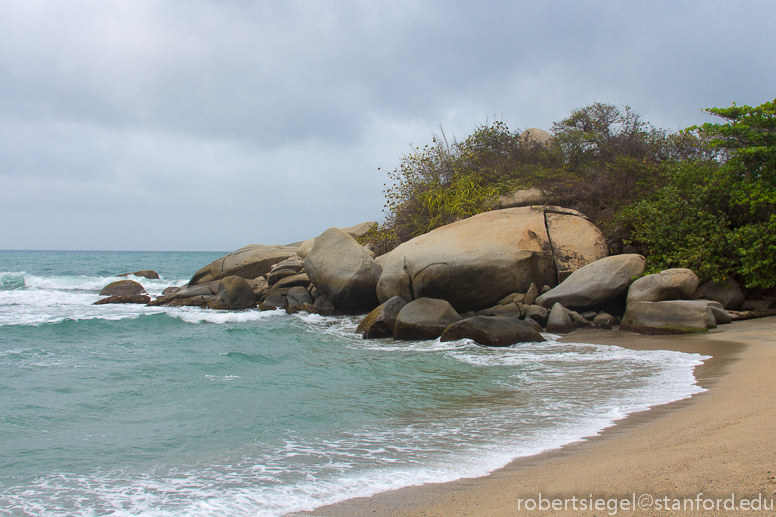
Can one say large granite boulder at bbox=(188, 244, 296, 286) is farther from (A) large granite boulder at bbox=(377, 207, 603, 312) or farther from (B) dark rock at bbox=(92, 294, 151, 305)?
(A) large granite boulder at bbox=(377, 207, 603, 312)

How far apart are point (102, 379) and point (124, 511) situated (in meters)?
5.65

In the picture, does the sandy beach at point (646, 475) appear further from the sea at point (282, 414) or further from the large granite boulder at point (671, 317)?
the large granite boulder at point (671, 317)

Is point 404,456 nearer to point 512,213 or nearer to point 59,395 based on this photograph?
point 59,395

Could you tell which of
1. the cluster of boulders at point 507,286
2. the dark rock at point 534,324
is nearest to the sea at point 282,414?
the cluster of boulders at point 507,286

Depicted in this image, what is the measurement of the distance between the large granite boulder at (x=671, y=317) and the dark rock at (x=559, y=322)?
1.33 m

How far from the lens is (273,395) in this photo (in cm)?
728

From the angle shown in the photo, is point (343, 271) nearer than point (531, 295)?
No

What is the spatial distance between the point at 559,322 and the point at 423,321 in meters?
3.32

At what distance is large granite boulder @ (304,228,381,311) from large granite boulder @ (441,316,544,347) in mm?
5422

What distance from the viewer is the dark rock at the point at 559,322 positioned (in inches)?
463

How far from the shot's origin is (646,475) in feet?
10.9

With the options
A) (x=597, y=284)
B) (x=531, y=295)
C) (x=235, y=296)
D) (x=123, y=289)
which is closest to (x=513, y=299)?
(x=531, y=295)

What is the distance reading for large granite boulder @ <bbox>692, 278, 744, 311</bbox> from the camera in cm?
1172

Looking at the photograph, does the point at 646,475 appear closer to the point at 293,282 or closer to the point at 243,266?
the point at 293,282
